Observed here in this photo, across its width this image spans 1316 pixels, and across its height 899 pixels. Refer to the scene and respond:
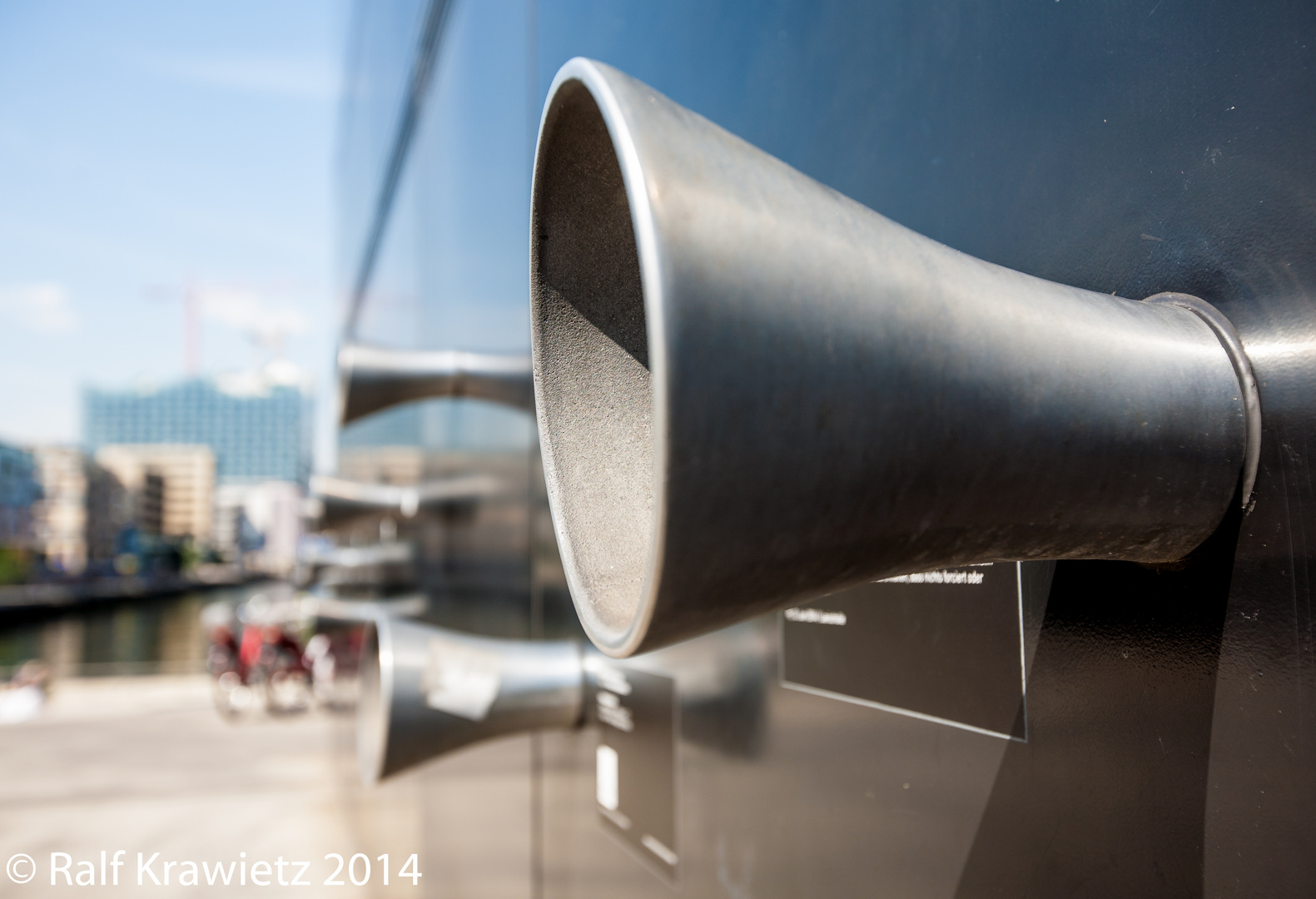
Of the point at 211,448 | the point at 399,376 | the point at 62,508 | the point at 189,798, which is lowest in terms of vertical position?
the point at 189,798

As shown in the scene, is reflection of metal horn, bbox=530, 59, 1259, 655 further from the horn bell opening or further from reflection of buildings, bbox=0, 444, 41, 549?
reflection of buildings, bbox=0, 444, 41, 549

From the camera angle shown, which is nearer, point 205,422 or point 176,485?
point 176,485

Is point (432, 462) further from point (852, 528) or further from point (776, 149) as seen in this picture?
point (852, 528)

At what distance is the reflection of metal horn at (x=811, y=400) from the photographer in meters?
0.14

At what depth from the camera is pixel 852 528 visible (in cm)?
16

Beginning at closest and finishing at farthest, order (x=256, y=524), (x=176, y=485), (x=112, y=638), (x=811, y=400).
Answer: (x=811, y=400), (x=112, y=638), (x=256, y=524), (x=176, y=485)

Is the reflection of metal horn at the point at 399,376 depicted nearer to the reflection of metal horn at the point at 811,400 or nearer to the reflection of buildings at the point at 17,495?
the reflection of metal horn at the point at 811,400

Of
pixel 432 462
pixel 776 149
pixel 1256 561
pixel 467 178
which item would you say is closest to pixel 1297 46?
pixel 1256 561

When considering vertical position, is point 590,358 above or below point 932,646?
above

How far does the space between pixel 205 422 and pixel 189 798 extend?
32.5m

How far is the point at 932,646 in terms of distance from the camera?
0.35m

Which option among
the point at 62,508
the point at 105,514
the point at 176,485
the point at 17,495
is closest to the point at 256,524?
the point at 176,485

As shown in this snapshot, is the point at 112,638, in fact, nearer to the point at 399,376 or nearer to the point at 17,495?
the point at 17,495

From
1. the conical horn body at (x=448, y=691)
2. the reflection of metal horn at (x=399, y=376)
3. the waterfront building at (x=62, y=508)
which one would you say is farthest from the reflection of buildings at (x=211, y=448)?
the conical horn body at (x=448, y=691)
